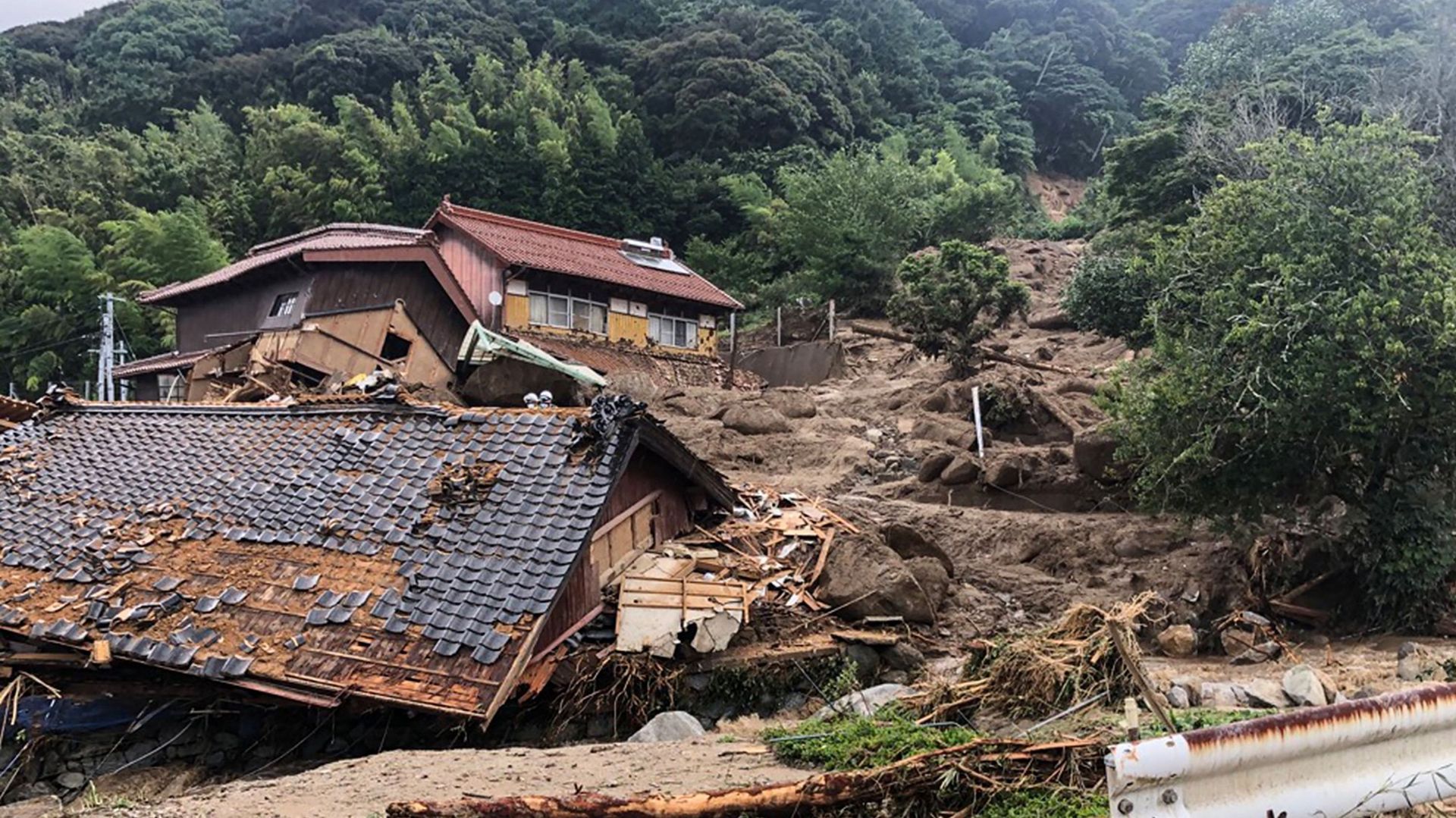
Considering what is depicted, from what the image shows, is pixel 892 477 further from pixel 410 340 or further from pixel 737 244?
pixel 737 244

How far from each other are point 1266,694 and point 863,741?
2.81m

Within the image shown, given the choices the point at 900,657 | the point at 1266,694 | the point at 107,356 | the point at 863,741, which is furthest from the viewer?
the point at 107,356

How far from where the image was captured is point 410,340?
21797 millimetres

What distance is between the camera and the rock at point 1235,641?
9352 mm

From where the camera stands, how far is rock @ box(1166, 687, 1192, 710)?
5.59 m

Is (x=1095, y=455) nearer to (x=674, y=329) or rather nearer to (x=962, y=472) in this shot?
(x=962, y=472)

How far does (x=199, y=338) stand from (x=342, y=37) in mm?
29241

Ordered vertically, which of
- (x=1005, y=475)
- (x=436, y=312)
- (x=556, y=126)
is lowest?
(x=1005, y=475)

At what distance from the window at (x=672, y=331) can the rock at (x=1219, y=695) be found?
68.3 ft

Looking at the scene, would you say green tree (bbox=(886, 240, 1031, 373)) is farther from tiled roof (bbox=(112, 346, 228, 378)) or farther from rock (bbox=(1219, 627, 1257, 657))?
tiled roof (bbox=(112, 346, 228, 378))

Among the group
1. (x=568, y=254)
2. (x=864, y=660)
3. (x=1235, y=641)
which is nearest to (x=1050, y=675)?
(x=864, y=660)

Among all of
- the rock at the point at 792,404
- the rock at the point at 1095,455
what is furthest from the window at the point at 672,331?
the rock at the point at 1095,455

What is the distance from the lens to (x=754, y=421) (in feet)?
59.8

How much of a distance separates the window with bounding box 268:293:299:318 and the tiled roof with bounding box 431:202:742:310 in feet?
14.4
